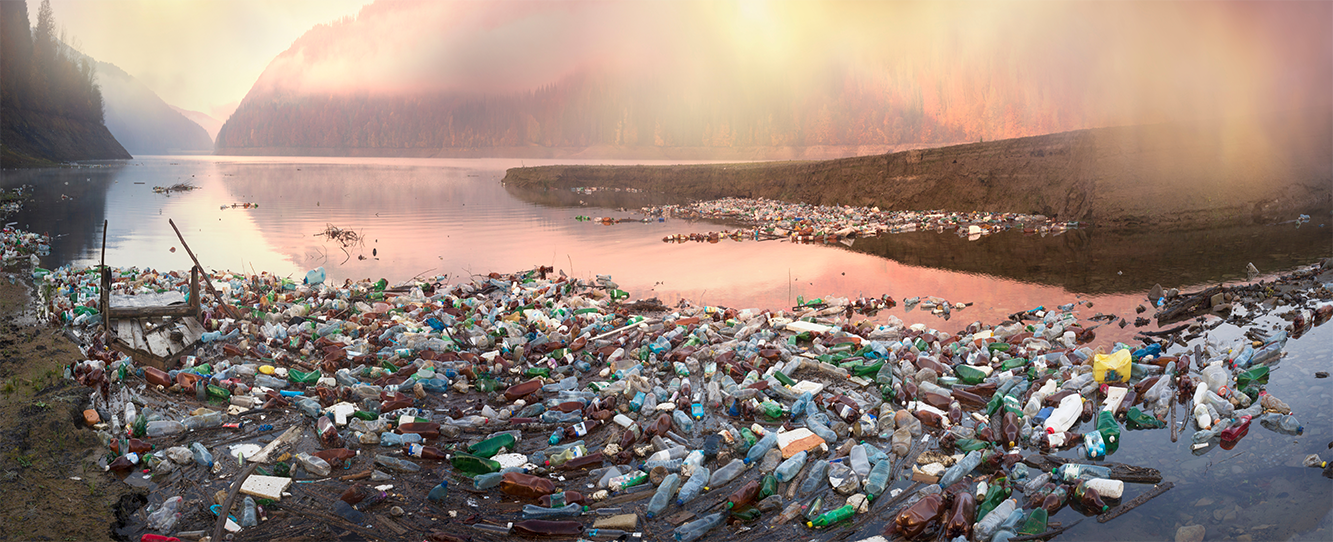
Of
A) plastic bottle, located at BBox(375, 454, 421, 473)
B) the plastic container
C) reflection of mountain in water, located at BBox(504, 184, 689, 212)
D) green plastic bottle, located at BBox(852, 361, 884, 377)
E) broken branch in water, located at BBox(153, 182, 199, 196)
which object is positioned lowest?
plastic bottle, located at BBox(375, 454, 421, 473)

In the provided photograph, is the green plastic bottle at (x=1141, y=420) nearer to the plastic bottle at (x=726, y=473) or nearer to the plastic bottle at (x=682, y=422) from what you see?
A: the plastic bottle at (x=726, y=473)

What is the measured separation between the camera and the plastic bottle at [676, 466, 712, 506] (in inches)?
128

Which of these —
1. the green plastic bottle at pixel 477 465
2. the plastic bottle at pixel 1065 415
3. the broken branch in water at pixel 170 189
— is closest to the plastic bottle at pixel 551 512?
the green plastic bottle at pixel 477 465

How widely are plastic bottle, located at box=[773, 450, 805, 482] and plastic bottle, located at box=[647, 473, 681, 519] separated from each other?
54 cm

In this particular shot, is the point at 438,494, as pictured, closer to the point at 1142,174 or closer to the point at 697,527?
the point at 697,527

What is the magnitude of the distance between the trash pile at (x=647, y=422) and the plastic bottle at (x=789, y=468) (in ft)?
0.03

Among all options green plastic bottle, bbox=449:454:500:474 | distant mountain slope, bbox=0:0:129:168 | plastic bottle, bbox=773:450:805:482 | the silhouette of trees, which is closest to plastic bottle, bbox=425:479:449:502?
green plastic bottle, bbox=449:454:500:474

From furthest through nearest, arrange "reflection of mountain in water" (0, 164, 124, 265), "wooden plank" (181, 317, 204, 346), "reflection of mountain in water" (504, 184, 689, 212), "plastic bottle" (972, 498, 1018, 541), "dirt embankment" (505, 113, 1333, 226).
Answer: "reflection of mountain in water" (504, 184, 689, 212), "dirt embankment" (505, 113, 1333, 226), "reflection of mountain in water" (0, 164, 124, 265), "wooden plank" (181, 317, 204, 346), "plastic bottle" (972, 498, 1018, 541)

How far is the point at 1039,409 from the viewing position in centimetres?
416

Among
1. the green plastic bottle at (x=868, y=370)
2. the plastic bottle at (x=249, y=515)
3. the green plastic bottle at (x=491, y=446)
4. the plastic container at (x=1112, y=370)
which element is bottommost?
the plastic bottle at (x=249, y=515)

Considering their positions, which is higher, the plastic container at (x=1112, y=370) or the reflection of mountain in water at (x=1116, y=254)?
the reflection of mountain in water at (x=1116, y=254)

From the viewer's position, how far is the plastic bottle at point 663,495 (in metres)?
3.15

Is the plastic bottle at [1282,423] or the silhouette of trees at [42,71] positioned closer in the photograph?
the plastic bottle at [1282,423]

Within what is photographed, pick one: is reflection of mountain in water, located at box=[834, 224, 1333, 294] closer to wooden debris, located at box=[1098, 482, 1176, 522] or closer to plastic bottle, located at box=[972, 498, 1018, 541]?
wooden debris, located at box=[1098, 482, 1176, 522]
